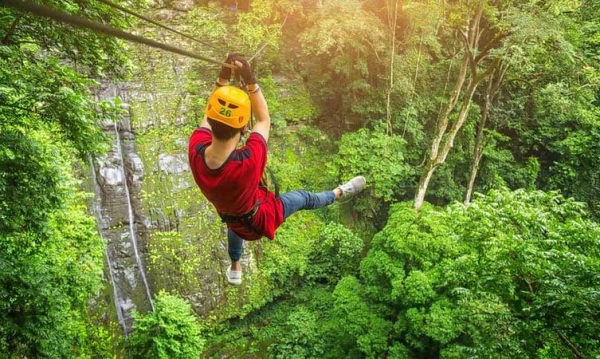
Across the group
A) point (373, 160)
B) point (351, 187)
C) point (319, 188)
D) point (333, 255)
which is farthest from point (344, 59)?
point (351, 187)

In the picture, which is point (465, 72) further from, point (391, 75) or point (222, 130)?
point (222, 130)

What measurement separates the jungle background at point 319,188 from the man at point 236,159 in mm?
2465

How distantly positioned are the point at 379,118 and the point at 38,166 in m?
10.5

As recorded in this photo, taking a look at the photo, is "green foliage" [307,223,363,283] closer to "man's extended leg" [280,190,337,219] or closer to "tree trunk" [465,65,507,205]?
"tree trunk" [465,65,507,205]

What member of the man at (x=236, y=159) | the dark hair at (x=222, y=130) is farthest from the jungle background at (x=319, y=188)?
the dark hair at (x=222, y=130)

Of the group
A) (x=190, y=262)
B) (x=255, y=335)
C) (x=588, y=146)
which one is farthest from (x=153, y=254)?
(x=588, y=146)

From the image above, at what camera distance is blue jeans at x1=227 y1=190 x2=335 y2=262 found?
3262 mm

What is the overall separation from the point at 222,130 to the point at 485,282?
5025 millimetres

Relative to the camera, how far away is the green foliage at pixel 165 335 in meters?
7.87

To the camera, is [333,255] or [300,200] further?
[333,255]

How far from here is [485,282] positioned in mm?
Result: 5562

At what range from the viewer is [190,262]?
34.4ft

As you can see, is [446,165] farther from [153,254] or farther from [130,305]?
[130,305]

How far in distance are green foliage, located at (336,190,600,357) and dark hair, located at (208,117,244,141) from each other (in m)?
3.57
